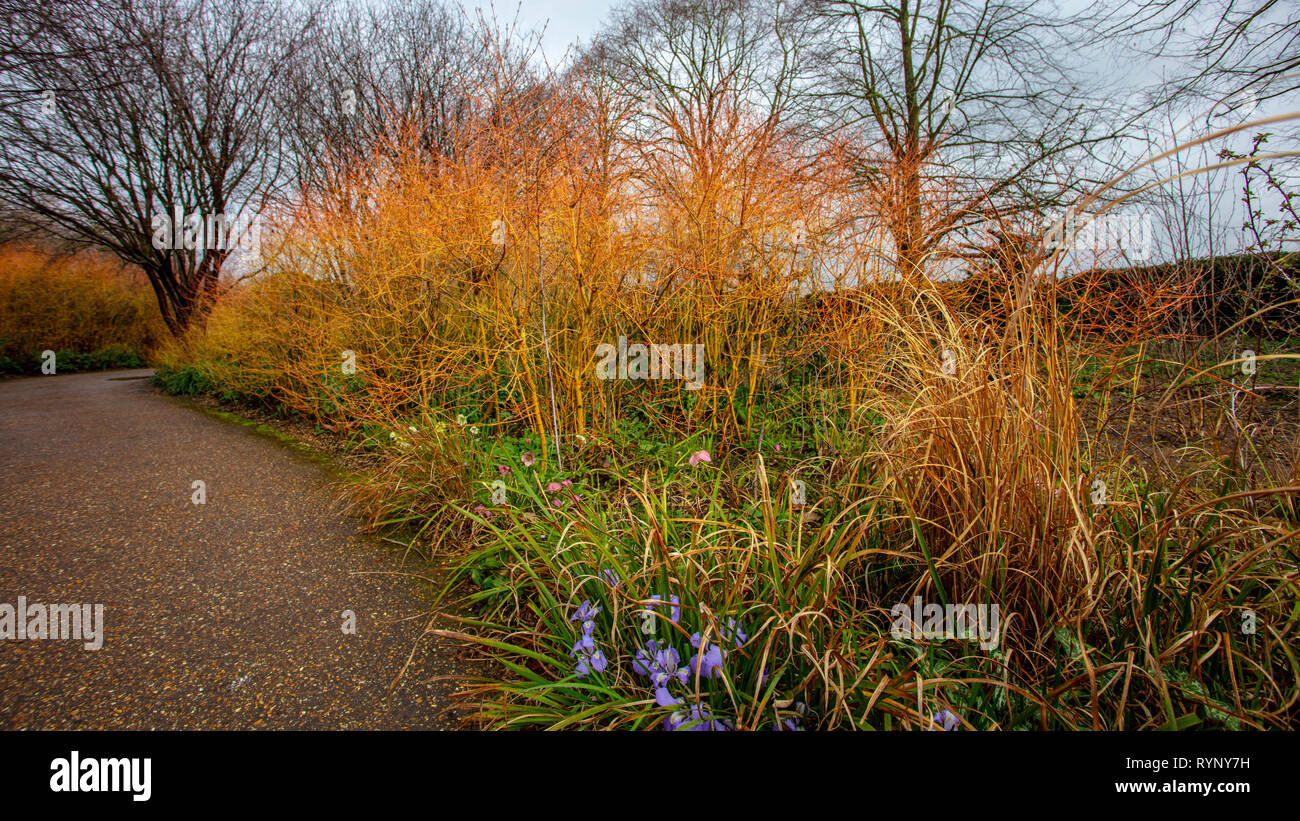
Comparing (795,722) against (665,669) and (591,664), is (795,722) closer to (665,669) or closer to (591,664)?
(665,669)

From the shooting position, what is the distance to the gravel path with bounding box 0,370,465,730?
162cm

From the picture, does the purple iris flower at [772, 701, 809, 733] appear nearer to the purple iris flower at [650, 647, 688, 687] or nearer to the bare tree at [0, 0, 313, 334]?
the purple iris flower at [650, 647, 688, 687]

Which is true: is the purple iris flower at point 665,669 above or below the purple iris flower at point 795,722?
above

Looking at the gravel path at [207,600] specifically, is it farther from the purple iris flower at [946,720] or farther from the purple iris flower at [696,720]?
the purple iris flower at [946,720]

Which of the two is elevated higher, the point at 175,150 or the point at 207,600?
the point at 175,150

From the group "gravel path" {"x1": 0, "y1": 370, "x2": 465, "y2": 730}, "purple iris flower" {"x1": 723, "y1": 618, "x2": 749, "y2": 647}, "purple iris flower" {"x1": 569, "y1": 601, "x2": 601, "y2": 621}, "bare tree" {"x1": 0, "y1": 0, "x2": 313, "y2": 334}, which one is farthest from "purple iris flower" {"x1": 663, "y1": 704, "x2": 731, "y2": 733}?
"bare tree" {"x1": 0, "y1": 0, "x2": 313, "y2": 334}

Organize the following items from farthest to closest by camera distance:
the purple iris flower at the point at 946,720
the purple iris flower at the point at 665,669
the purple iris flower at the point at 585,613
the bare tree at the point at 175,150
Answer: the bare tree at the point at 175,150 < the purple iris flower at the point at 585,613 < the purple iris flower at the point at 665,669 < the purple iris flower at the point at 946,720

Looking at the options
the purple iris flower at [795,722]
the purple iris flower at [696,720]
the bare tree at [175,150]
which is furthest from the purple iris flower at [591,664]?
the bare tree at [175,150]

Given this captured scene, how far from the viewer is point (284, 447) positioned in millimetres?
4621

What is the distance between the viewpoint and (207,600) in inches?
86.3

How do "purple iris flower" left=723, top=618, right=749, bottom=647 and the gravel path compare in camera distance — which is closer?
"purple iris flower" left=723, top=618, right=749, bottom=647

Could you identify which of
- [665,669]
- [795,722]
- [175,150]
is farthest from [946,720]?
[175,150]

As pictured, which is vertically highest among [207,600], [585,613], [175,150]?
[175,150]

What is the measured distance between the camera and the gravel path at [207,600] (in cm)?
162
